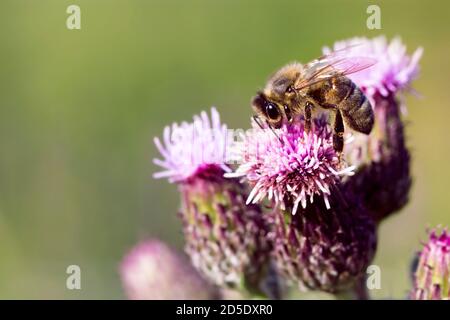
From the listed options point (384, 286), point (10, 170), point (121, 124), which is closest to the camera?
point (384, 286)

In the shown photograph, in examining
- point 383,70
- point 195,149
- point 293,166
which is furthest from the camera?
point 383,70

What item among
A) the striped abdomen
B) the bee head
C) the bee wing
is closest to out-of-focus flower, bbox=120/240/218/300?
the bee head

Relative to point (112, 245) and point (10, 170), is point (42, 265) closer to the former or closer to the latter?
point (112, 245)

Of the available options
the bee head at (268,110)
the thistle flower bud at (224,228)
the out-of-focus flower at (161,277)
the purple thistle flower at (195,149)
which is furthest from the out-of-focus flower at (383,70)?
the out-of-focus flower at (161,277)

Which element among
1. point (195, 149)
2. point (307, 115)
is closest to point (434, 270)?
point (307, 115)

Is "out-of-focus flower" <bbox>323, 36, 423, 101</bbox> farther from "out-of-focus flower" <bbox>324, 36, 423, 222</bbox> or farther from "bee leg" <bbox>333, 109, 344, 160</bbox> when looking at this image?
"bee leg" <bbox>333, 109, 344, 160</bbox>

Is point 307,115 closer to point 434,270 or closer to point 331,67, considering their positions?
point 331,67
